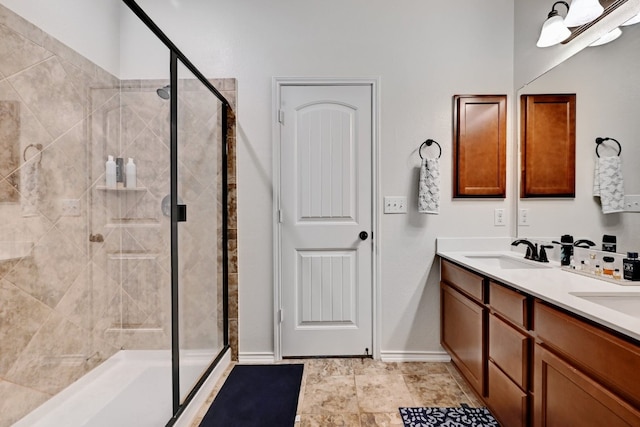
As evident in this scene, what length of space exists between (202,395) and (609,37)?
2.87m

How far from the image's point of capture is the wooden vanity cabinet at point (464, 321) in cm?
179

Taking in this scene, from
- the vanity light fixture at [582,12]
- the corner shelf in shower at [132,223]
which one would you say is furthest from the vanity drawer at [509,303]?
the corner shelf in shower at [132,223]

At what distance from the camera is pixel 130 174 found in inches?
72.0

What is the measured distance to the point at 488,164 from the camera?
2426 millimetres

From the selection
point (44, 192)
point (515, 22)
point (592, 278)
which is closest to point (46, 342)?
point (44, 192)

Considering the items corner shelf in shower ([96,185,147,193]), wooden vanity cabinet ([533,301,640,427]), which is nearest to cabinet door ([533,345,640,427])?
wooden vanity cabinet ([533,301,640,427])

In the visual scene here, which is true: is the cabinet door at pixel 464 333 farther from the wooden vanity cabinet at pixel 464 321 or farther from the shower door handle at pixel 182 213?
the shower door handle at pixel 182 213

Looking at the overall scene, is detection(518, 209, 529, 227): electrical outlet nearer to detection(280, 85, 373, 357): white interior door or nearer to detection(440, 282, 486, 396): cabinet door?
detection(440, 282, 486, 396): cabinet door

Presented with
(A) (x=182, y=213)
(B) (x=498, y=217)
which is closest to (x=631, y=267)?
(B) (x=498, y=217)

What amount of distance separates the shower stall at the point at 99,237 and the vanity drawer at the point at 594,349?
1.67m

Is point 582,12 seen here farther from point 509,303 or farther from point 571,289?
point 509,303

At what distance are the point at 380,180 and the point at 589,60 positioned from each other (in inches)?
52.2

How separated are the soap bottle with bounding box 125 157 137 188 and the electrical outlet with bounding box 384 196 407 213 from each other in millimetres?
1631

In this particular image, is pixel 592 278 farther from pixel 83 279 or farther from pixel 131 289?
pixel 83 279
